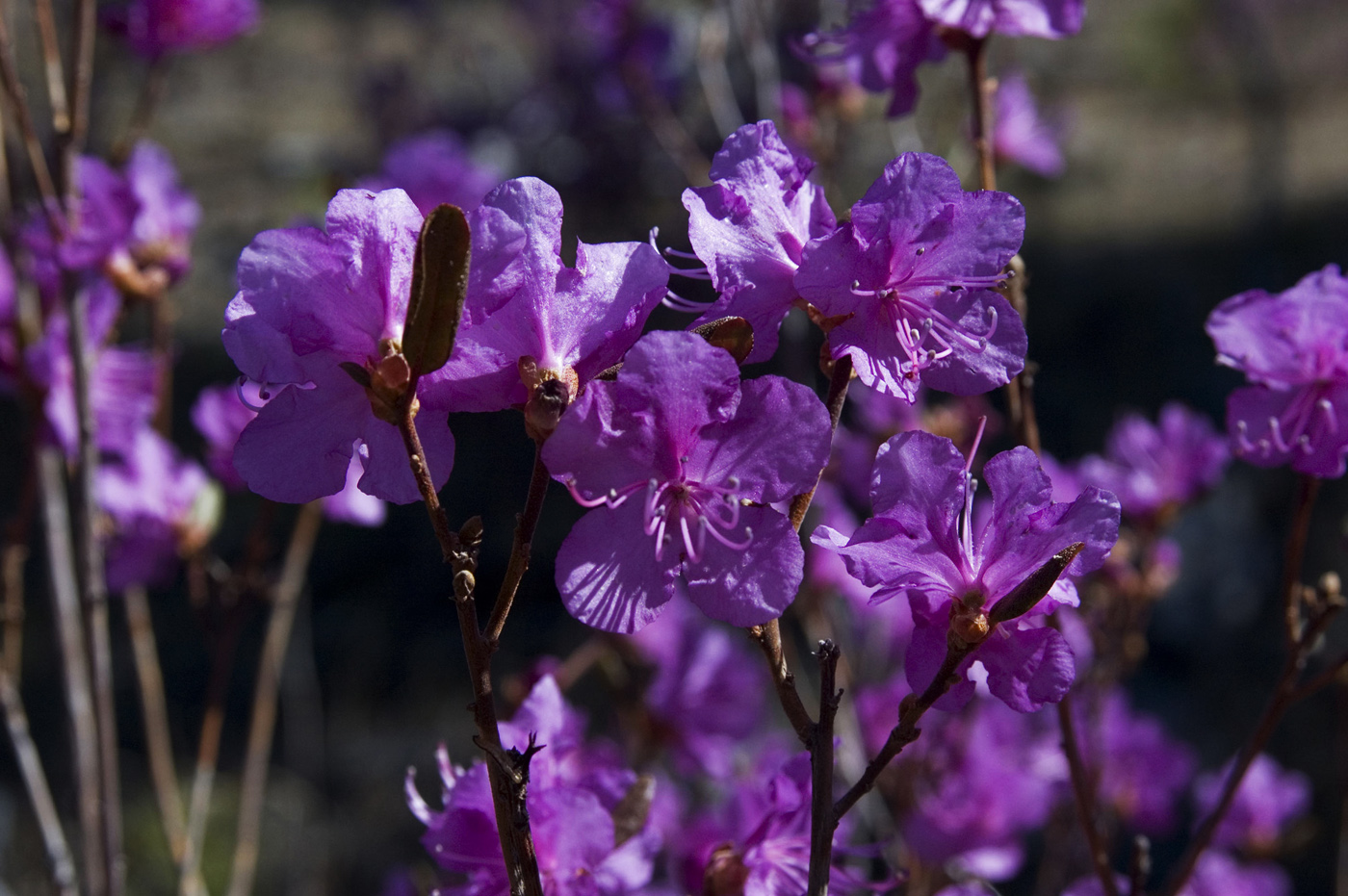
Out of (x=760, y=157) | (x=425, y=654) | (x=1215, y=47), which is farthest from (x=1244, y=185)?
(x=760, y=157)

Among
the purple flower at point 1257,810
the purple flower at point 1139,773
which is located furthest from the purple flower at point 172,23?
the purple flower at point 1257,810

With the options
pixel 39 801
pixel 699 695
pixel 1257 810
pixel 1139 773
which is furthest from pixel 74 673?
pixel 1257 810

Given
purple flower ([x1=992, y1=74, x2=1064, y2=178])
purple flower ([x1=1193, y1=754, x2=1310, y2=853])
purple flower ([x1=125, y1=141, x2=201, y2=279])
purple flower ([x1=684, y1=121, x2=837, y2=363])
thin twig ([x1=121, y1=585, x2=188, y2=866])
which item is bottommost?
purple flower ([x1=1193, y1=754, x2=1310, y2=853])

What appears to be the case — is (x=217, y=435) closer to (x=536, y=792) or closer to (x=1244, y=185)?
(x=536, y=792)

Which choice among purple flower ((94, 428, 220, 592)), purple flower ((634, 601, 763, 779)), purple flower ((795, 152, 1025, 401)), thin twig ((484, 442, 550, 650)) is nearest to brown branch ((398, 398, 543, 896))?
thin twig ((484, 442, 550, 650))

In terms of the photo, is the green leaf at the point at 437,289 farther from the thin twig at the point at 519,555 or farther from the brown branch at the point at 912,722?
the brown branch at the point at 912,722

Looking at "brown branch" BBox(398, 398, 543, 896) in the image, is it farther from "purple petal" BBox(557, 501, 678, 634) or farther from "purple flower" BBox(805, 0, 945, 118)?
"purple flower" BBox(805, 0, 945, 118)

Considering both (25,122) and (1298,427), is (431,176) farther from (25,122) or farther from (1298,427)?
(1298,427)
